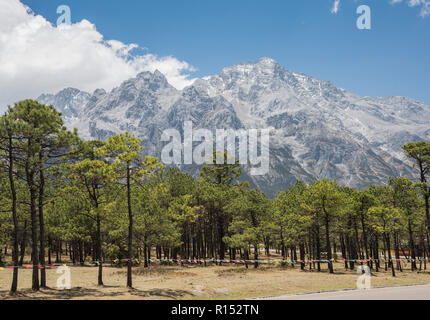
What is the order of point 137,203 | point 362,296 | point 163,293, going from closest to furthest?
point 362,296 < point 163,293 < point 137,203

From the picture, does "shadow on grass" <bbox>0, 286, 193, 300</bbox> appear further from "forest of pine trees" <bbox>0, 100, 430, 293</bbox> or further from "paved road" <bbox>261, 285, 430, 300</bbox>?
"paved road" <bbox>261, 285, 430, 300</bbox>

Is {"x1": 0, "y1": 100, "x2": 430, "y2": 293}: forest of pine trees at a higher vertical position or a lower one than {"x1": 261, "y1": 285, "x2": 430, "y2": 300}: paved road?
higher

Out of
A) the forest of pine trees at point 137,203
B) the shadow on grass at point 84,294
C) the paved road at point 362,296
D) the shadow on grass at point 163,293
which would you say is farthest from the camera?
the forest of pine trees at point 137,203

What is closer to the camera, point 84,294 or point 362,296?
point 84,294

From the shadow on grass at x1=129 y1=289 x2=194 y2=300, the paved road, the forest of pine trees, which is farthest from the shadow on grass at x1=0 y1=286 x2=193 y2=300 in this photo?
the paved road

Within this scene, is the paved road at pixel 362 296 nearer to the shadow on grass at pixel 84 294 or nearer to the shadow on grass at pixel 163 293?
the shadow on grass at pixel 163 293

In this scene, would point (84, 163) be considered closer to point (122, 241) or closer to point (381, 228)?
point (122, 241)

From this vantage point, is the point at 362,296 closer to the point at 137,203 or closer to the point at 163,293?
the point at 163,293

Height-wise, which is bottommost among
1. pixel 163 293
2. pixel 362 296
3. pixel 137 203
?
pixel 362 296

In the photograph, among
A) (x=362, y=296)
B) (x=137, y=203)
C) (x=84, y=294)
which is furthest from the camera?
(x=137, y=203)

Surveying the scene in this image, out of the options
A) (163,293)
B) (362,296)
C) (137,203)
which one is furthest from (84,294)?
(137,203)

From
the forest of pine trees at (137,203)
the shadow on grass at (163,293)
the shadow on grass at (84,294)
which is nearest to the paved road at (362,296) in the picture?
the shadow on grass at (163,293)

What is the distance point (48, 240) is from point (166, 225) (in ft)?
70.9
